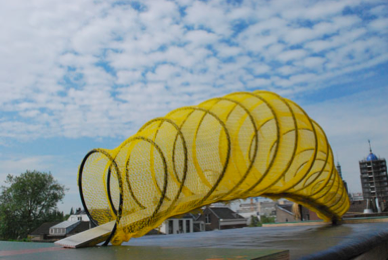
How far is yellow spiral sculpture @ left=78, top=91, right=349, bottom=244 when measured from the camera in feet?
33.6

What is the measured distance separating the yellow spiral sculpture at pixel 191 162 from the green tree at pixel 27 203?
143ft

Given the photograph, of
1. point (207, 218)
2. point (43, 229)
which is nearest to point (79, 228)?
point (43, 229)

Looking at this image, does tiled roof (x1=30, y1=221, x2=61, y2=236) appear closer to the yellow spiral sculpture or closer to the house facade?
the house facade

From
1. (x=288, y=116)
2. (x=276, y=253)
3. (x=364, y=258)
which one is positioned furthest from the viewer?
(x=288, y=116)

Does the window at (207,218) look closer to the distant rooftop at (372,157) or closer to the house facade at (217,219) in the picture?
the house facade at (217,219)

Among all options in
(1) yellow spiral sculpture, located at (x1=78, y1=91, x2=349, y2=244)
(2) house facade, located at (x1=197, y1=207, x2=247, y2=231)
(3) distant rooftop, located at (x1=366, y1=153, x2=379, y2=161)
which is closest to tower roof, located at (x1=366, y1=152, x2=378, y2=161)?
(3) distant rooftop, located at (x1=366, y1=153, x2=379, y2=161)

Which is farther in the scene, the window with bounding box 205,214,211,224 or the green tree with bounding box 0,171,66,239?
the window with bounding box 205,214,211,224

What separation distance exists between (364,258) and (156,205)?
5959 mm

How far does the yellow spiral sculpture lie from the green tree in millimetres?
43687

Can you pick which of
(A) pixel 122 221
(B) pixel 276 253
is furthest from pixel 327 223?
(B) pixel 276 253

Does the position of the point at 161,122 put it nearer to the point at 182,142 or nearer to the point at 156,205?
the point at 182,142

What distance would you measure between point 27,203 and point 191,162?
48296mm

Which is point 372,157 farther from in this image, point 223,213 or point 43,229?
point 43,229

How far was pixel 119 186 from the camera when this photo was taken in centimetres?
1012
